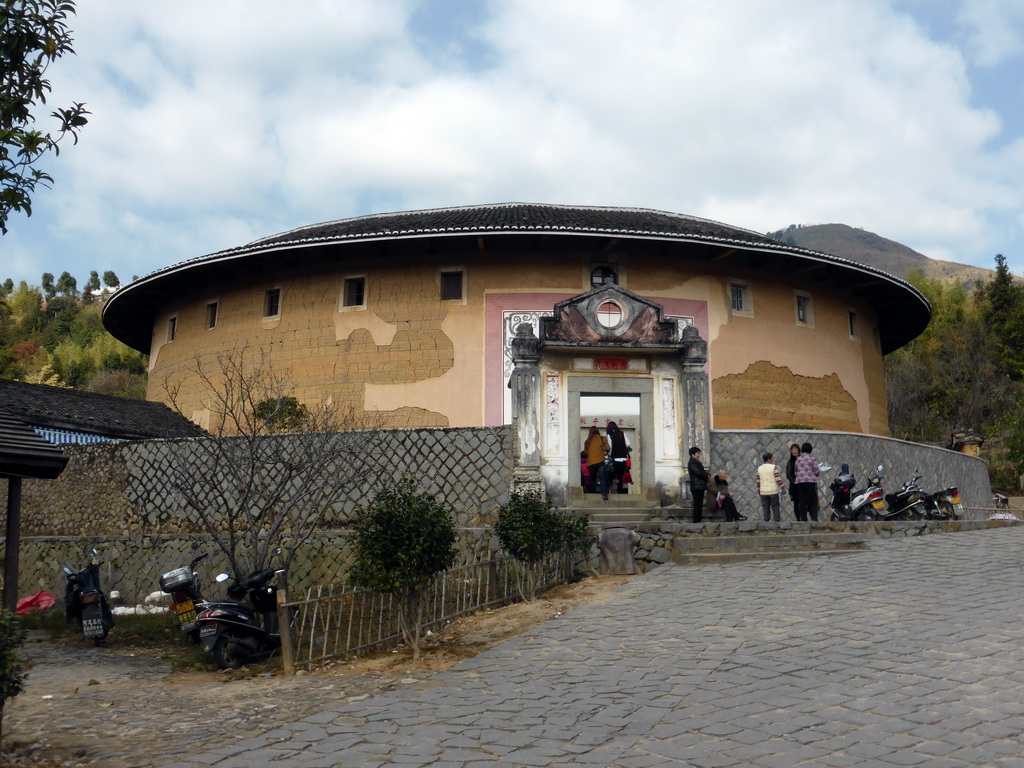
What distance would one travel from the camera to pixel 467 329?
2081cm

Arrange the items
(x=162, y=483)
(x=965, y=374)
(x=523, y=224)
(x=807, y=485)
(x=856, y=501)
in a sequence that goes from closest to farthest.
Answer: (x=807, y=485)
(x=856, y=501)
(x=162, y=483)
(x=523, y=224)
(x=965, y=374)

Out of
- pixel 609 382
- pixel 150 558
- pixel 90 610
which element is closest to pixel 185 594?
pixel 90 610

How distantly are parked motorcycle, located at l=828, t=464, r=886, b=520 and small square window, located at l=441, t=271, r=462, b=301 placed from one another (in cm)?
925

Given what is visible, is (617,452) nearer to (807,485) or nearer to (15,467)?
(807,485)

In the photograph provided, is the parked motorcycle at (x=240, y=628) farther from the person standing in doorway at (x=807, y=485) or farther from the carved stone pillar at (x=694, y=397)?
the person standing in doorway at (x=807, y=485)

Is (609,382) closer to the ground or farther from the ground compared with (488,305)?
closer to the ground

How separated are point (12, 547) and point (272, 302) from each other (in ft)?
44.8

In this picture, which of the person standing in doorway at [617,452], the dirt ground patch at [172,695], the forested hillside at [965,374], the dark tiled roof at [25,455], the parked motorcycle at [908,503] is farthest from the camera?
the forested hillside at [965,374]

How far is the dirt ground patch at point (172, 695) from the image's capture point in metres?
6.29

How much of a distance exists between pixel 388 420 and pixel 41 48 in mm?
13331

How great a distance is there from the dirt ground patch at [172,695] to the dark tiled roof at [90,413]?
358 inches

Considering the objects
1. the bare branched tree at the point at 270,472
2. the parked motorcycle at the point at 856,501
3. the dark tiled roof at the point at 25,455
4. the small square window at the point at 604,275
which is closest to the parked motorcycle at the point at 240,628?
the dark tiled roof at the point at 25,455

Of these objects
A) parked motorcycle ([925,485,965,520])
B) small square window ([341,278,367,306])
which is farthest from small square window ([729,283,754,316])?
small square window ([341,278,367,306])

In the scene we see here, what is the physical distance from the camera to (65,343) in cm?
6334
